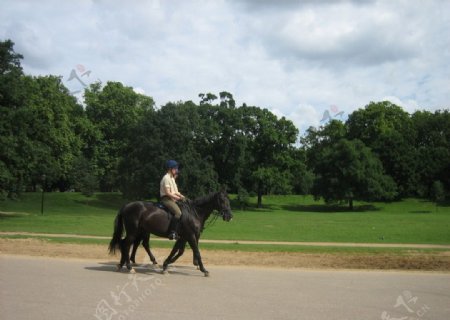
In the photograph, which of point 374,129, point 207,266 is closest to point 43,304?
point 207,266

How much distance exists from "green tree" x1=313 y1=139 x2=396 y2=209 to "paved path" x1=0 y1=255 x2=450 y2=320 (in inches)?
2409

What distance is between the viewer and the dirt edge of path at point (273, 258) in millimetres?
15328

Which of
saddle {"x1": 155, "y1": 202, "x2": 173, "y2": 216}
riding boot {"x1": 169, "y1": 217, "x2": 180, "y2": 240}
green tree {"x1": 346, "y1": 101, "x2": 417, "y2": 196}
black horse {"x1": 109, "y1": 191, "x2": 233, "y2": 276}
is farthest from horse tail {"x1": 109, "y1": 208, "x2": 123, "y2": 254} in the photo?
green tree {"x1": 346, "y1": 101, "x2": 417, "y2": 196}

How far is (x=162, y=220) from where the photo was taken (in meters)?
13.4

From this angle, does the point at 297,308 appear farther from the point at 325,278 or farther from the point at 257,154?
the point at 257,154

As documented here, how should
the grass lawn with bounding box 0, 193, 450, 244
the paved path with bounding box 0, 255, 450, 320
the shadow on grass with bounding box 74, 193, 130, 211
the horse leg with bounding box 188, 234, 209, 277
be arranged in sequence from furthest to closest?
the shadow on grass with bounding box 74, 193, 130, 211, the grass lawn with bounding box 0, 193, 450, 244, the horse leg with bounding box 188, 234, 209, 277, the paved path with bounding box 0, 255, 450, 320

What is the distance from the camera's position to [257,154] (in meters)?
74.2

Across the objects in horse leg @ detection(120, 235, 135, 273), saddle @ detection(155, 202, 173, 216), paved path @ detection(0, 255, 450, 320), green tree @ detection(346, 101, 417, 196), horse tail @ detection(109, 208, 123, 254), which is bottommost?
paved path @ detection(0, 255, 450, 320)

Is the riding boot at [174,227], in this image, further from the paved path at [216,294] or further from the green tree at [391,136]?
the green tree at [391,136]

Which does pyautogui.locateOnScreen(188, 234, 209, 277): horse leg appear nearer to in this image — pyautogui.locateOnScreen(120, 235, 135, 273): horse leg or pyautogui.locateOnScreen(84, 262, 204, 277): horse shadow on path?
pyautogui.locateOnScreen(84, 262, 204, 277): horse shadow on path

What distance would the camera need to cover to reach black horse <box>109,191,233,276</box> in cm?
1329

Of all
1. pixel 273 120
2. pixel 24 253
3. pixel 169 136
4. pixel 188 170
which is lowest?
pixel 24 253

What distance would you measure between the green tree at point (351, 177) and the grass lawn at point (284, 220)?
2.44 m

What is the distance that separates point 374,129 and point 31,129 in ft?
216
